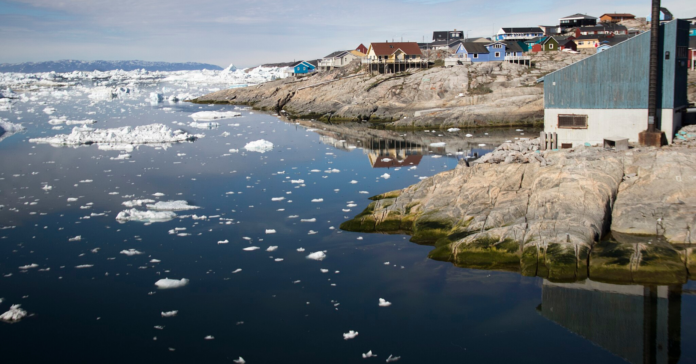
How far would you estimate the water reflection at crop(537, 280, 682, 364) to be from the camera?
8.87 metres

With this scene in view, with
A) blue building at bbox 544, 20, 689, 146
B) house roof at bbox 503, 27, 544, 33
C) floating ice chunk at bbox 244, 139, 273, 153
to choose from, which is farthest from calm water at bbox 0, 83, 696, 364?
house roof at bbox 503, 27, 544, 33

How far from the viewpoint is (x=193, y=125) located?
40.2m

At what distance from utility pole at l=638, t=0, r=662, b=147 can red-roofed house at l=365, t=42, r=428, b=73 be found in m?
38.3

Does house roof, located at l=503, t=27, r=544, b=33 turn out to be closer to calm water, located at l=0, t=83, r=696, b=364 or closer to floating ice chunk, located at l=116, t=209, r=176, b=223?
calm water, located at l=0, t=83, r=696, b=364

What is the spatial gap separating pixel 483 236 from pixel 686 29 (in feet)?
39.6

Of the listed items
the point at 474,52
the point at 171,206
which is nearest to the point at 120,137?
the point at 171,206

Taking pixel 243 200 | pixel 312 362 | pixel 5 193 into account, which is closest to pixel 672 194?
pixel 312 362

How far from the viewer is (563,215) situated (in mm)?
12367

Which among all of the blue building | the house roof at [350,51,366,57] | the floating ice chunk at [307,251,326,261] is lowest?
the floating ice chunk at [307,251,326,261]

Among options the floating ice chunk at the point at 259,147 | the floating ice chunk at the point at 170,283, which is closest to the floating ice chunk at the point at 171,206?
the floating ice chunk at the point at 170,283

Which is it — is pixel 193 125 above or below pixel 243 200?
above

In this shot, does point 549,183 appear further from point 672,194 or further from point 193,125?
point 193,125

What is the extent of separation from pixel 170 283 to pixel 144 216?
5.30m

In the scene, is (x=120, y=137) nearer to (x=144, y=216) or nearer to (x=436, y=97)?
(x=144, y=216)
